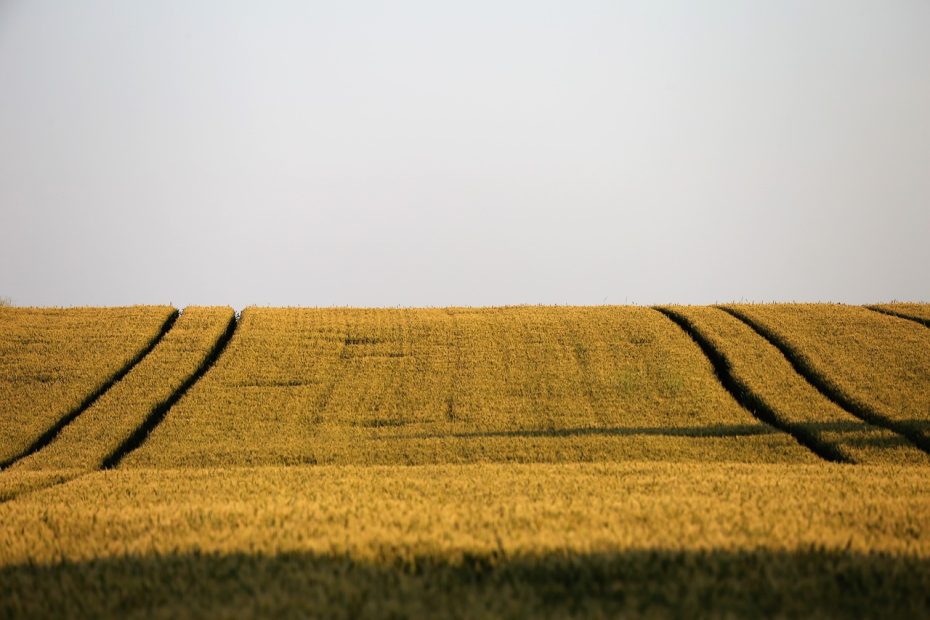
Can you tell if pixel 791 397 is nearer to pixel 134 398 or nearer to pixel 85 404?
pixel 134 398

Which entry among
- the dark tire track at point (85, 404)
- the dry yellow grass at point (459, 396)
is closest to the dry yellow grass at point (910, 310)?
the dry yellow grass at point (459, 396)

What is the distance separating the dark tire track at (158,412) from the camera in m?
27.9

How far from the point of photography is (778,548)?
9.12m

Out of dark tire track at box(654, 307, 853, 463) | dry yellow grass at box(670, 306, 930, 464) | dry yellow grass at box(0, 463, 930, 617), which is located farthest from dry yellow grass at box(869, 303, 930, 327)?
dry yellow grass at box(0, 463, 930, 617)

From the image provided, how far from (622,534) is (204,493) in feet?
32.6

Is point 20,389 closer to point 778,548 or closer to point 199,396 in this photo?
point 199,396

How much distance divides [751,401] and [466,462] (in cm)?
1292

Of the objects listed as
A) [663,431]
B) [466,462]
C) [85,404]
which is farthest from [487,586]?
[85,404]

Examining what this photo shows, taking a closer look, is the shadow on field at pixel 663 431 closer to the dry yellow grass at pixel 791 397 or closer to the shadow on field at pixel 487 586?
the dry yellow grass at pixel 791 397

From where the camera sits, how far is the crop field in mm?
8070

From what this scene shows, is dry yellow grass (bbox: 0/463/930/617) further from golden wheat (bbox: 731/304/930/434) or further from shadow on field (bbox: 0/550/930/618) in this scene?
golden wheat (bbox: 731/304/930/434)

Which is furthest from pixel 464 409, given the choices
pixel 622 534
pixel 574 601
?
pixel 574 601

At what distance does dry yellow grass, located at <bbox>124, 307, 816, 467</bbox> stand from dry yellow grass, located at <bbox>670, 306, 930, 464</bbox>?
4.07 feet

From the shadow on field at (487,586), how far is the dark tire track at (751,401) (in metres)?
18.5
